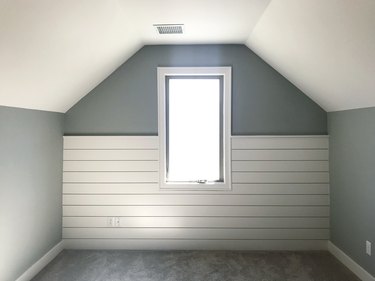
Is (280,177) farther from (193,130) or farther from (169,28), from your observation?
(169,28)

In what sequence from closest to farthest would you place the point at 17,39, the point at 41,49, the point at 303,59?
the point at 17,39, the point at 41,49, the point at 303,59

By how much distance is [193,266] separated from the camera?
112 inches

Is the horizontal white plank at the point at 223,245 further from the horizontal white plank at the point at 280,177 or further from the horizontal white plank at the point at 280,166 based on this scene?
the horizontal white plank at the point at 280,166

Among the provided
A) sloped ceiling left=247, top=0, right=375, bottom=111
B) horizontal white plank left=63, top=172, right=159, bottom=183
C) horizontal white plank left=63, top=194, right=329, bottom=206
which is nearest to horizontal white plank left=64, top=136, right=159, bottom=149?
horizontal white plank left=63, top=172, right=159, bottom=183

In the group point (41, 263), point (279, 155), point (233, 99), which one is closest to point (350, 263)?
point (279, 155)

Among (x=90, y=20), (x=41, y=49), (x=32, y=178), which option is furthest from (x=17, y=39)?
(x=32, y=178)

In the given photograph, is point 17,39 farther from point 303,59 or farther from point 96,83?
point 303,59

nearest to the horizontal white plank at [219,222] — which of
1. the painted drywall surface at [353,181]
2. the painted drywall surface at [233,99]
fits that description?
the painted drywall surface at [353,181]

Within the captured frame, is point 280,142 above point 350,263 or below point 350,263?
above

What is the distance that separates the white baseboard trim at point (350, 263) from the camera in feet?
8.21

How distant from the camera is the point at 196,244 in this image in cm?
321

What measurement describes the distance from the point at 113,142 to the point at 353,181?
2.69 m

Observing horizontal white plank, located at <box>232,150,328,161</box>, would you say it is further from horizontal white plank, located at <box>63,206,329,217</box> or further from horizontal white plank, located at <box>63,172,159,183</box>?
horizontal white plank, located at <box>63,172,159,183</box>

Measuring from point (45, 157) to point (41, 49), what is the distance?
52.1 inches
